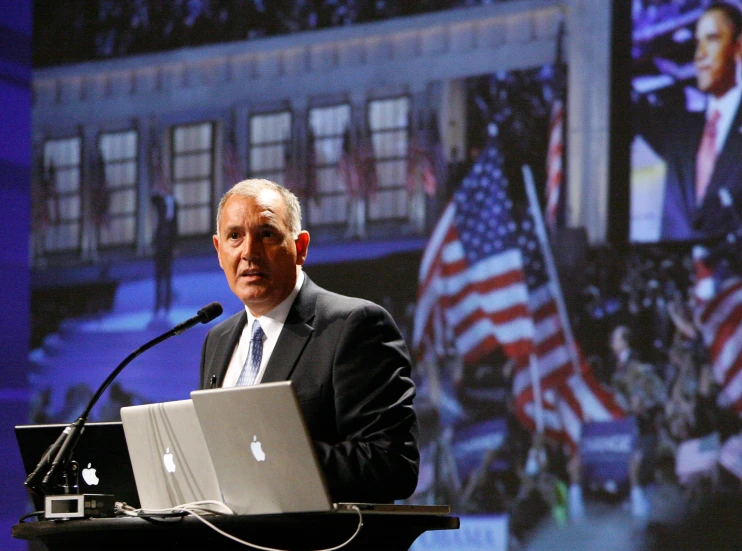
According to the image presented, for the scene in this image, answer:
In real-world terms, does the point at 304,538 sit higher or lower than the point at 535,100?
lower

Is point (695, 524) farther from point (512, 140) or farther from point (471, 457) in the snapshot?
point (512, 140)

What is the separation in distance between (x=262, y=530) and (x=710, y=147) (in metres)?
3.89

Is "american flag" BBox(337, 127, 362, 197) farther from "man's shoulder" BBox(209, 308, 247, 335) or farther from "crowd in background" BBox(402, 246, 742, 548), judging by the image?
"man's shoulder" BBox(209, 308, 247, 335)

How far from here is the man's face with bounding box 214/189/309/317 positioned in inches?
108

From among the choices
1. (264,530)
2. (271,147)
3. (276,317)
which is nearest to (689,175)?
(271,147)

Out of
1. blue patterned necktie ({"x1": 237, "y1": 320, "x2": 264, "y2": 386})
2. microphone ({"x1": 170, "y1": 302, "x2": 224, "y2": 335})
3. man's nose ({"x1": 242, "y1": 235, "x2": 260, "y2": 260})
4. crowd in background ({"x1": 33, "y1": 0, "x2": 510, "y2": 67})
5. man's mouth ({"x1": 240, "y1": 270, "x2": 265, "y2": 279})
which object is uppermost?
crowd in background ({"x1": 33, "y1": 0, "x2": 510, "y2": 67})

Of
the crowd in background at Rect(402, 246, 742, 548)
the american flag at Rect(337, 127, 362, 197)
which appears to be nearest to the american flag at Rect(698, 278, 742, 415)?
the crowd in background at Rect(402, 246, 742, 548)

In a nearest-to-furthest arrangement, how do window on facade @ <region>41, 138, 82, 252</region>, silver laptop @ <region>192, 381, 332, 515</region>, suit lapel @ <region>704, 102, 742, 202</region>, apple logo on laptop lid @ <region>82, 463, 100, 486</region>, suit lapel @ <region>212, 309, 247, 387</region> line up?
silver laptop @ <region>192, 381, 332, 515</region> < apple logo on laptop lid @ <region>82, 463, 100, 486</region> < suit lapel @ <region>212, 309, 247, 387</region> < suit lapel @ <region>704, 102, 742, 202</region> < window on facade @ <region>41, 138, 82, 252</region>

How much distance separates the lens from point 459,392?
5680 mm

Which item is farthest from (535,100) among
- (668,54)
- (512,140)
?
(668,54)

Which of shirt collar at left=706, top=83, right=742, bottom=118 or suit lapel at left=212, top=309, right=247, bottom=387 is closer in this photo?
suit lapel at left=212, top=309, right=247, bottom=387

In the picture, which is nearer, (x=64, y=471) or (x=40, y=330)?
(x=64, y=471)

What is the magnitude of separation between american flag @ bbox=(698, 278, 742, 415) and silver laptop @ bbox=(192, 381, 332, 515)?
11.7 feet

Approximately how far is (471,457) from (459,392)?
35cm
